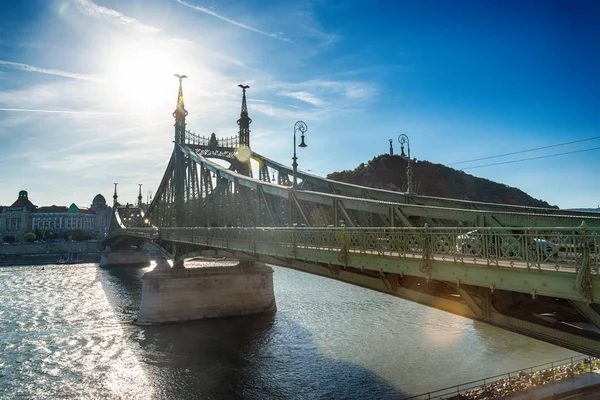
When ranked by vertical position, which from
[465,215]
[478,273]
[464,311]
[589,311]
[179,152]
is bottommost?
[464,311]

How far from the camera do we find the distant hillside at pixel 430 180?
105 meters

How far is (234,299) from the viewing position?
35656mm

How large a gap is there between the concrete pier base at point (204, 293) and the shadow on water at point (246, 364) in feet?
3.10

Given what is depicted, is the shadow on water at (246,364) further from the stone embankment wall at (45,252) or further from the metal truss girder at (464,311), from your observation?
the stone embankment wall at (45,252)

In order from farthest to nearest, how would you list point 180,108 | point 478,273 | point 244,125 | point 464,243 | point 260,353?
point 180,108, point 244,125, point 260,353, point 464,243, point 478,273

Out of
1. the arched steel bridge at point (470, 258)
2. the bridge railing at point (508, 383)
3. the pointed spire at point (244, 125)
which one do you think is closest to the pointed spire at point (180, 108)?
the pointed spire at point (244, 125)

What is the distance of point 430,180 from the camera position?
10756cm

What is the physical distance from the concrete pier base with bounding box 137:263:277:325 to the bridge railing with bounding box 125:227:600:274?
1522cm

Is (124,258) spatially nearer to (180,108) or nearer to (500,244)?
(180,108)

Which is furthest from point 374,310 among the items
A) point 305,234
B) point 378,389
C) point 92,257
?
point 92,257

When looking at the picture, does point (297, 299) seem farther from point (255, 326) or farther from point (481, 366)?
point (481, 366)

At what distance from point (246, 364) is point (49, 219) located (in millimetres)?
169372

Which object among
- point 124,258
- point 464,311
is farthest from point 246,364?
point 124,258

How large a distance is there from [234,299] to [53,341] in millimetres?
13226
